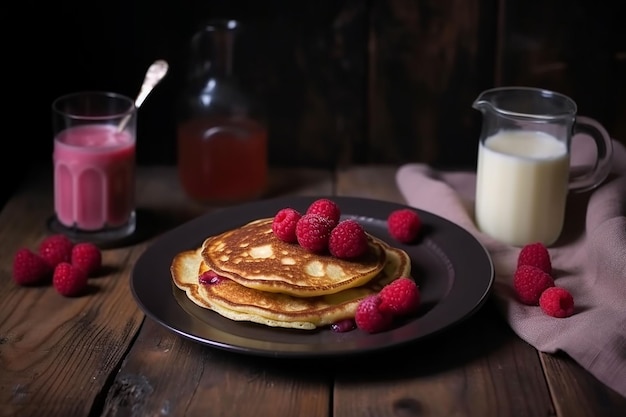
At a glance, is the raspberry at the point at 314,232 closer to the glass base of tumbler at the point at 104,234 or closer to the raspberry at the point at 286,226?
the raspberry at the point at 286,226

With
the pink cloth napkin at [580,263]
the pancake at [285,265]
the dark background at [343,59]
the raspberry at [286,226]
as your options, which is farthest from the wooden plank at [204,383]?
the dark background at [343,59]

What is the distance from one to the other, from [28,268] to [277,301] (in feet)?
1.56

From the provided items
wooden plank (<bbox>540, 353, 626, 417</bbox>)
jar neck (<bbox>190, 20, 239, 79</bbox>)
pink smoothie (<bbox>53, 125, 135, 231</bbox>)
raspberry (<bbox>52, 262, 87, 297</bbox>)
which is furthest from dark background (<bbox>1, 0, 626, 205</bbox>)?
wooden plank (<bbox>540, 353, 626, 417</bbox>)

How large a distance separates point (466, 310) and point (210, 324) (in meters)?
0.37

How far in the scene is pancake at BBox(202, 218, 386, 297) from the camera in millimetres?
1373

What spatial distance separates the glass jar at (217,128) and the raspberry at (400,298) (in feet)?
2.25

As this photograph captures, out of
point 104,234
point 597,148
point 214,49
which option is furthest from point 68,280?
point 597,148

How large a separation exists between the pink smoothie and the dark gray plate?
18 cm

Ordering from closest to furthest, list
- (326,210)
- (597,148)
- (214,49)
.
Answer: (326,210)
(597,148)
(214,49)

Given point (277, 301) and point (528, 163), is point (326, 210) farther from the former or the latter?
point (528, 163)

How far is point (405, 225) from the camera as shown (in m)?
1.63

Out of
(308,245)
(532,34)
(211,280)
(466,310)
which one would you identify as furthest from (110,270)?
(532,34)

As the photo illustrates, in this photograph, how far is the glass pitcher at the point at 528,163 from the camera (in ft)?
5.45

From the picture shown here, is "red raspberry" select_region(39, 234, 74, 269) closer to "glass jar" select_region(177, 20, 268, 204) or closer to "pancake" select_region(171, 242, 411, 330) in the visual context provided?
"pancake" select_region(171, 242, 411, 330)
